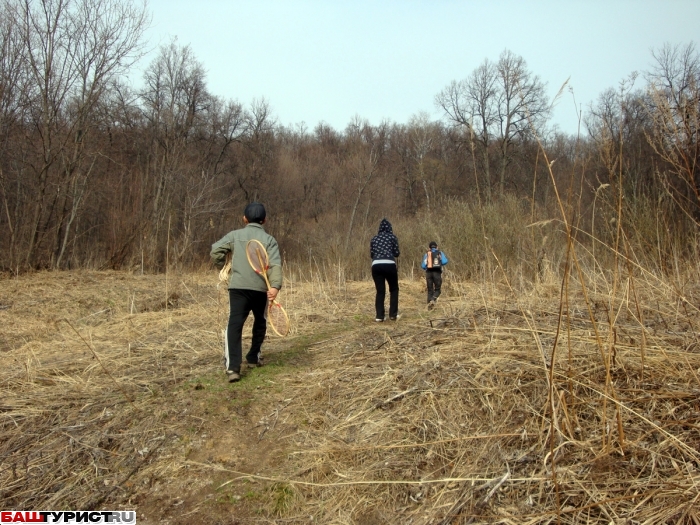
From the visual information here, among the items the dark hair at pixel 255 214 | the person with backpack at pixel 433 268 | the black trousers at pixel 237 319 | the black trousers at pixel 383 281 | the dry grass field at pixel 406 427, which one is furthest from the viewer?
the person with backpack at pixel 433 268

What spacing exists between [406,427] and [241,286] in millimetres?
2159

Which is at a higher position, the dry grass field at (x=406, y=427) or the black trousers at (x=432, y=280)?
the black trousers at (x=432, y=280)

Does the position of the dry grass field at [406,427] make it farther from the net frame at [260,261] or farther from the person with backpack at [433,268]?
the person with backpack at [433,268]

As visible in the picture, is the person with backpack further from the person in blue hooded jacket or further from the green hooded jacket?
the green hooded jacket

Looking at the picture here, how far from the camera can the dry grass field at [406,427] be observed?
2.38 meters

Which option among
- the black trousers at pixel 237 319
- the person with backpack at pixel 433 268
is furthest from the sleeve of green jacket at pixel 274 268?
the person with backpack at pixel 433 268

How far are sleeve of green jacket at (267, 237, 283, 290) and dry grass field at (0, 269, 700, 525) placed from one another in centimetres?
94

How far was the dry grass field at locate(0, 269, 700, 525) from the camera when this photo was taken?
2.38 m

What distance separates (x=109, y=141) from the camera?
21.0 metres

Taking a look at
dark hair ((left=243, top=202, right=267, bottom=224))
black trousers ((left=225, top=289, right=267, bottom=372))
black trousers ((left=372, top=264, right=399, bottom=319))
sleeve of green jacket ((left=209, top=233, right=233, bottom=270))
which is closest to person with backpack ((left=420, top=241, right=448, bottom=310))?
black trousers ((left=372, top=264, right=399, bottom=319))

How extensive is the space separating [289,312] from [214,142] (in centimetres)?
2481

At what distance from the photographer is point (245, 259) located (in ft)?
15.1

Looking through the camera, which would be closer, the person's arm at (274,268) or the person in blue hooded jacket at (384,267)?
the person's arm at (274,268)

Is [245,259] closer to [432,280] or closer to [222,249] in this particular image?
[222,249]
